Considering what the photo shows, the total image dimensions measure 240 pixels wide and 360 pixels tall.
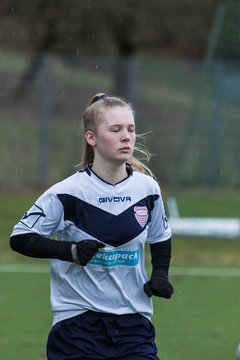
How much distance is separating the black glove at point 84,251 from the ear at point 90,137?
578 millimetres

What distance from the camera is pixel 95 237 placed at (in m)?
5.08

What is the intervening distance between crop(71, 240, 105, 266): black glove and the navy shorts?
35 cm

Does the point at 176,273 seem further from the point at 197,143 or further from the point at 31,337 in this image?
the point at 197,143

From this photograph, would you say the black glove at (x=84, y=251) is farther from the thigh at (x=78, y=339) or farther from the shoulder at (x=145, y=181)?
the shoulder at (x=145, y=181)

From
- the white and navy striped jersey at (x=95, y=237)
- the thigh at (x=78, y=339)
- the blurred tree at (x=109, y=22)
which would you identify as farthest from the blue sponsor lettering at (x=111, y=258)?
the blurred tree at (x=109, y=22)

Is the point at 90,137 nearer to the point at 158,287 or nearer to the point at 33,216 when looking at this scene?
the point at 33,216

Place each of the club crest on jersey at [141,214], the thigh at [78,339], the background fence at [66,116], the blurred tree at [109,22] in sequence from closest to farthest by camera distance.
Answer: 1. the thigh at [78,339]
2. the club crest on jersey at [141,214]
3. the background fence at [66,116]
4. the blurred tree at [109,22]

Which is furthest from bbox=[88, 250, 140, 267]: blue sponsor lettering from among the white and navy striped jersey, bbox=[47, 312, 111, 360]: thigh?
bbox=[47, 312, 111, 360]: thigh

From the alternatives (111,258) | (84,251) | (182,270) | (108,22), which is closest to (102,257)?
(111,258)

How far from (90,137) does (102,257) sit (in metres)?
0.58

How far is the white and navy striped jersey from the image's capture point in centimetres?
509

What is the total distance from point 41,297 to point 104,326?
16.5 ft

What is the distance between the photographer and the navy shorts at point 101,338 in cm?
504

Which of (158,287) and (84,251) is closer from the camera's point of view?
(84,251)
